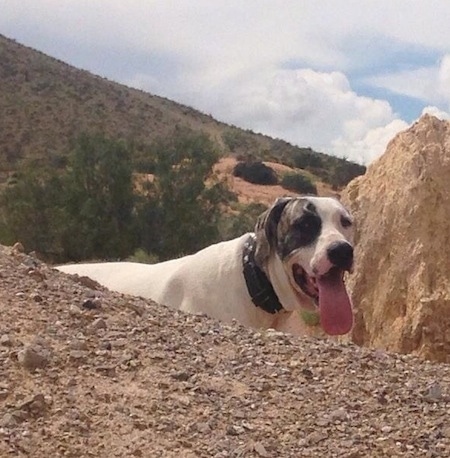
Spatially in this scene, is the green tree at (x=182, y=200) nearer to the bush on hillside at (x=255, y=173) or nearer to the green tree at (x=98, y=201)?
the green tree at (x=98, y=201)

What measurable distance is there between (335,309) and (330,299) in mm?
91

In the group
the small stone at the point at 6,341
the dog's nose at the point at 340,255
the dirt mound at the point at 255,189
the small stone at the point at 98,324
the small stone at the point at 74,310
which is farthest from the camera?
the dirt mound at the point at 255,189

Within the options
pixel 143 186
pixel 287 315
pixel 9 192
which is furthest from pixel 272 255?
pixel 9 192

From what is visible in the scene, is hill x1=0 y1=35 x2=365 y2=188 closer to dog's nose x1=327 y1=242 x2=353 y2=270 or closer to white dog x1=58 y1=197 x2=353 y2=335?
white dog x1=58 y1=197 x2=353 y2=335

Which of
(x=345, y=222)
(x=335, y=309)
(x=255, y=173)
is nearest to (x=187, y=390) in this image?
(x=335, y=309)

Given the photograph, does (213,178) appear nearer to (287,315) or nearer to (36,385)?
(287,315)

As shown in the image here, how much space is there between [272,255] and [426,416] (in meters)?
2.79

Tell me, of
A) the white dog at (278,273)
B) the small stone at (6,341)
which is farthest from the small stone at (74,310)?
the white dog at (278,273)

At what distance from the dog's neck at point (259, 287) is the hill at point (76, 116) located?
29.1 m

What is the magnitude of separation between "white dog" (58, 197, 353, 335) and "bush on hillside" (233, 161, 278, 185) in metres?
29.4

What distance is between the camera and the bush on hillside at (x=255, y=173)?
36781mm

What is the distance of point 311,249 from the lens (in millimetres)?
6828

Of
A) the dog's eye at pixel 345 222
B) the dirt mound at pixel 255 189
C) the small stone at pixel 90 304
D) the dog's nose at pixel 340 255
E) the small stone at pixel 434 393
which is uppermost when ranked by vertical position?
the dirt mound at pixel 255 189

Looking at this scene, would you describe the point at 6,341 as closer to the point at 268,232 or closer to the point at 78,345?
the point at 78,345
